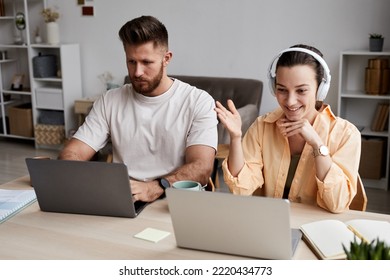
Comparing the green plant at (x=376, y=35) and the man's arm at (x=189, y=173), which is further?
the green plant at (x=376, y=35)

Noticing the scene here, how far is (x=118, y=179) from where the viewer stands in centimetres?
156

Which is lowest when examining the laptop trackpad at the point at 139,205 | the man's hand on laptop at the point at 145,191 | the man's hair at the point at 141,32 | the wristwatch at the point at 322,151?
A: the laptop trackpad at the point at 139,205

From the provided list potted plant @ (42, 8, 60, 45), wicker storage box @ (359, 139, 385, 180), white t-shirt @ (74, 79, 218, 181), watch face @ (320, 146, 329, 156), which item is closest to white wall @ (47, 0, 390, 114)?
potted plant @ (42, 8, 60, 45)

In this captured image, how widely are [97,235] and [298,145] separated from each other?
0.82 metres

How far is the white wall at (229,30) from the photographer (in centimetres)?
436

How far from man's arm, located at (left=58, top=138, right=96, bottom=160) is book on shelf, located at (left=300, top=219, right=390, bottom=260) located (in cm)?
111

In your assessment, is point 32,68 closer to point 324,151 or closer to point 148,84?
point 148,84

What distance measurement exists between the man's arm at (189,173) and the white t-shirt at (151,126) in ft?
0.25

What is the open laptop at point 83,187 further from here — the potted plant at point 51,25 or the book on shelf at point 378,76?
the potted plant at point 51,25

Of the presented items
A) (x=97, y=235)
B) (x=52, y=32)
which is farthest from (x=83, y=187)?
(x=52, y=32)

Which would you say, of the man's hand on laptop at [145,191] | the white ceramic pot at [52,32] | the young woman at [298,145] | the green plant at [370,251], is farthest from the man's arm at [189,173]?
the white ceramic pot at [52,32]

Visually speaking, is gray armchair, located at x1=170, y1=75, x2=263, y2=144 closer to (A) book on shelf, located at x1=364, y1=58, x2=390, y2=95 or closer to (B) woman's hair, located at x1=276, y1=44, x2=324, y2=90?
(A) book on shelf, located at x1=364, y1=58, x2=390, y2=95
